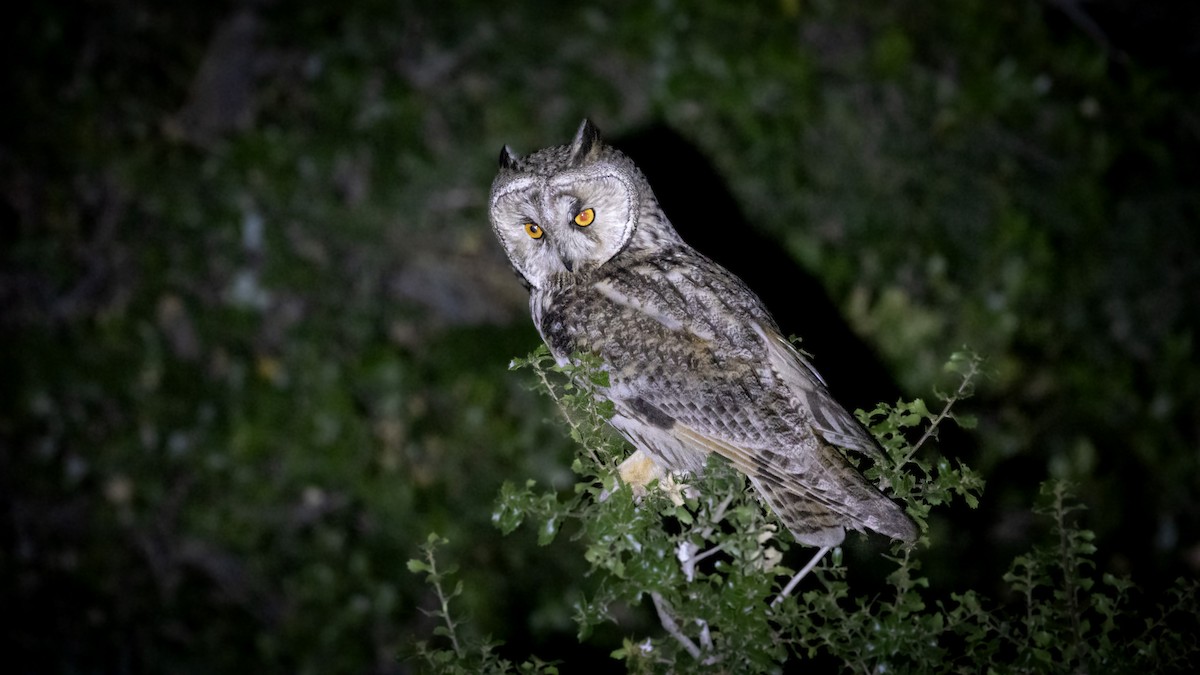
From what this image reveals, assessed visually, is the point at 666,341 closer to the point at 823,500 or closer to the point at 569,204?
the point at 569,204

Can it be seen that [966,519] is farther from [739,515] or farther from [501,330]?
[739,515]

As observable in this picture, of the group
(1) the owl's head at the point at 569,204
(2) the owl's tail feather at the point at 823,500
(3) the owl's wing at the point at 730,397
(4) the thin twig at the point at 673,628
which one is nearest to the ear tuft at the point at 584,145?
(1) the owl's head at the point at 569,204

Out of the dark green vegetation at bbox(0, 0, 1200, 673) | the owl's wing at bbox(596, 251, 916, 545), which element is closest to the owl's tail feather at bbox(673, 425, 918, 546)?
the owl's wing at bbox(596, 251, 916, 545)

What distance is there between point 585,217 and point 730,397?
1.75 feet

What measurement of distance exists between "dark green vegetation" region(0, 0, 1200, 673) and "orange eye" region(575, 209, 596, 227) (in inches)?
87.2

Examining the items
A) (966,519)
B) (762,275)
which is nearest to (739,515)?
(762,275)

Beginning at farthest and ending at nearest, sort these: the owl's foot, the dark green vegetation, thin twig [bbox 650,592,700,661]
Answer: the dark green vegetation, the owl's foot, thin twig [bbox 650,592,700,661]

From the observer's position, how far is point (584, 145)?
233 centimetres

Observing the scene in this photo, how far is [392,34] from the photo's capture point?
532cm

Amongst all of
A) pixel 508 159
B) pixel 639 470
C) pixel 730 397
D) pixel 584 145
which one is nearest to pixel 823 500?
pixel 730 397

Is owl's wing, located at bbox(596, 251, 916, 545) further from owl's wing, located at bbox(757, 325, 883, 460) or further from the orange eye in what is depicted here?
the orange eye

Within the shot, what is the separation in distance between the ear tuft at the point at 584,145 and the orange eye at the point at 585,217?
0.35ft

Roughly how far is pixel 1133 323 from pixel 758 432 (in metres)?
3.70

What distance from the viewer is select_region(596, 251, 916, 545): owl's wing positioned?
1996 mm
